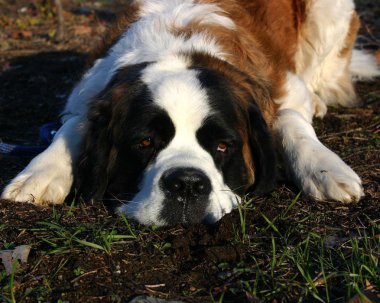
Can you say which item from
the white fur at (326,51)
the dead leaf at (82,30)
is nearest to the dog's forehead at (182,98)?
the white fur at (326,51)

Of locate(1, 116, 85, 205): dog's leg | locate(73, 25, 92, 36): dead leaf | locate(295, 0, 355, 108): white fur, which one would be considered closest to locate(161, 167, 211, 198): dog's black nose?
locate(1, 116, 85, 205): dog's leg

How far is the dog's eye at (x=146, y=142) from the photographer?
2.95m

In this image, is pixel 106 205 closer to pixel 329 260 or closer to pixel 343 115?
pixel 329 260

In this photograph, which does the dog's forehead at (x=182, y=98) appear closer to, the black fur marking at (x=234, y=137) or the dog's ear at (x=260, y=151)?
the black fur marking at (x=234, y=137)

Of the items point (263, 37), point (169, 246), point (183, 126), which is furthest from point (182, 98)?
point (263, 37)

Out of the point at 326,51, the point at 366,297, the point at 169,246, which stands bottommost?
the point at 326,51

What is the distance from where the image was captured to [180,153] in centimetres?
287

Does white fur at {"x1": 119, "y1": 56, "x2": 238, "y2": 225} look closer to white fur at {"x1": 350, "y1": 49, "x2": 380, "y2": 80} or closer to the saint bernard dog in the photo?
the saint bernard dog

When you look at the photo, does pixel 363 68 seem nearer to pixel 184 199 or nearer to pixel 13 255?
pixel 184 199

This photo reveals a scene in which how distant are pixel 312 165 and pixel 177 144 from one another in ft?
2.40

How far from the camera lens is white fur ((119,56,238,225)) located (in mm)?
2756

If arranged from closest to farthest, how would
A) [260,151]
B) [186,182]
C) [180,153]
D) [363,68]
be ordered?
[186,182]
[180,153]
[260,151]
[363,68]

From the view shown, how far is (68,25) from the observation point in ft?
28.6

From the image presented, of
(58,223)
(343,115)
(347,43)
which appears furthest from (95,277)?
(347,43)
